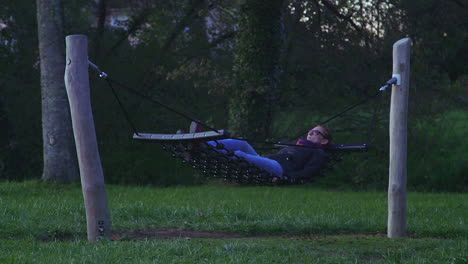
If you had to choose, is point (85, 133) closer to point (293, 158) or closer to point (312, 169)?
point (312, 169)

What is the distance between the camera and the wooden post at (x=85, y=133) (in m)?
6.33

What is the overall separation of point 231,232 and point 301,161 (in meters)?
1.06

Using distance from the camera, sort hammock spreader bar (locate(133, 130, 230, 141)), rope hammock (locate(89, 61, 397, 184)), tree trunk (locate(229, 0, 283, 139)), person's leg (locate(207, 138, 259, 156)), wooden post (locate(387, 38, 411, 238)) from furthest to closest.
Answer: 1. tree trunk (locate(229, 0, 283, 139))
2. person's leg (locate(207, 138, 259, 156))
3. wooden post (locate(387, 38, 411, 238))
4. rope hammock (locate(89, 61, 397, 184))
5. hammock spreader bar (locate(133, 130, 230, 141))

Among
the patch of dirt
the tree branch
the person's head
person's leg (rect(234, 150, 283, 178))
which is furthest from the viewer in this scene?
the tree branch

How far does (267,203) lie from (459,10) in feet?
26.6

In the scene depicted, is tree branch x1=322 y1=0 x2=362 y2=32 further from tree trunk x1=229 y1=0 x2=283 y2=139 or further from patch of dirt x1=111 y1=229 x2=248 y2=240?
patch of dirt x1=111 y1=229 x2=248 y2=240

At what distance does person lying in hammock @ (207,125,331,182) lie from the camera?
6.89 metres

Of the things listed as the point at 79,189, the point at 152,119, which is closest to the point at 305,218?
the point at 79,189

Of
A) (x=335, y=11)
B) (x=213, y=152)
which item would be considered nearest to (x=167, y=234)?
(x=213, y=152)

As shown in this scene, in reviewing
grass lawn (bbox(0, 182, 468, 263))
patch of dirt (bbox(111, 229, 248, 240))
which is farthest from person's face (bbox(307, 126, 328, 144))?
patch of dirt (bbox(111, 229, 248, 240))

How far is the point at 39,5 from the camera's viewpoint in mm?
12859

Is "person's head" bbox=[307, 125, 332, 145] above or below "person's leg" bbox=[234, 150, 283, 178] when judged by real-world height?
above

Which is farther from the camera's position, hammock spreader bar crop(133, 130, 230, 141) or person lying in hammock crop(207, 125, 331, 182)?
person lying in hammock crop(207, 125, 331, 182)

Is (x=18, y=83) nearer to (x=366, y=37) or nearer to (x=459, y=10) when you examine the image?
(x=366, y=37)
